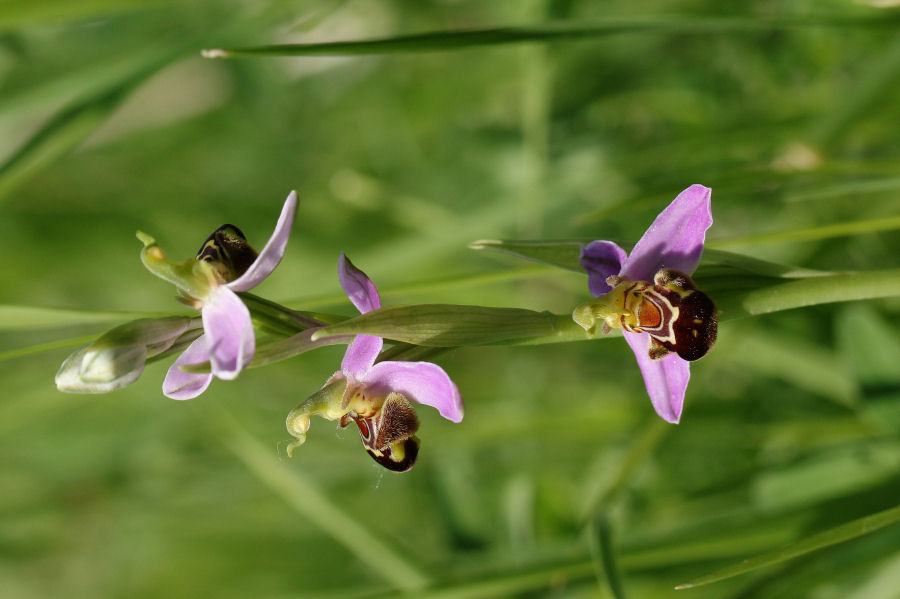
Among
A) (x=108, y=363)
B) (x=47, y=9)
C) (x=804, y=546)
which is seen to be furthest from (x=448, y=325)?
(x=47, y=9)

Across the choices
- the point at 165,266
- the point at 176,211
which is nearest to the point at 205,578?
the point at 176,211

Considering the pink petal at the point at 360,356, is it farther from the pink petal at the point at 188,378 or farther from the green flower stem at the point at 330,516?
the green flower stem at the point at 330,516

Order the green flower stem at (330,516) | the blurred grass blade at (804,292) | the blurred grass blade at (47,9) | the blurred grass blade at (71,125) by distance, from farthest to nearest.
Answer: the green flower stem at (330,516), the blurred grass blade at (71,125), the blurred grass blade at (47,9), the blurred grass blade at (804,292)

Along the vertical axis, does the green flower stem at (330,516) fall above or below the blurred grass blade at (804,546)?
above

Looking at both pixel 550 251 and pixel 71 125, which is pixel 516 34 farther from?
pixel 71 125

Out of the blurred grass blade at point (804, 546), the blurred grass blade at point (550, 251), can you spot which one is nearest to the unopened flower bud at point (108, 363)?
the blurred grass blade at point (550, 251)

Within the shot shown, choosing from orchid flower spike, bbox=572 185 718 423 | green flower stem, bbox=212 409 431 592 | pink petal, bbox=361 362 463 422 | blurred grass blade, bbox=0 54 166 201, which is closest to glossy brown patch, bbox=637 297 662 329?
orchid flower spike, bbox=572 185 718 423

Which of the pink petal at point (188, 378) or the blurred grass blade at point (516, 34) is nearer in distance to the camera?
the pink petal at point (188, 378)
